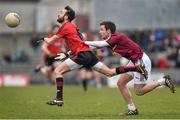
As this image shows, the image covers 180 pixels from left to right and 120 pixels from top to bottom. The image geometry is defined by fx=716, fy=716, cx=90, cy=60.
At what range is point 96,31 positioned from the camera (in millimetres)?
39594

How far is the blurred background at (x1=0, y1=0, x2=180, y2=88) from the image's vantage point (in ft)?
117

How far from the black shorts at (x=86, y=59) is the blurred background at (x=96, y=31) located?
50.7ft

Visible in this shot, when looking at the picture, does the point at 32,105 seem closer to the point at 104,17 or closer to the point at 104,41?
the point at 104,41

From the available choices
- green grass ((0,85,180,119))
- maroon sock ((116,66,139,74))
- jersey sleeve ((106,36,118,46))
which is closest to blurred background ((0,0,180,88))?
green grass ((0,85,180,119))

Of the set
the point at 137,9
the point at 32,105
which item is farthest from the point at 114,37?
the point at 137,9

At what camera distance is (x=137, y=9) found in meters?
38.6

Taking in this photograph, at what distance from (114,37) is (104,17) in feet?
74.2

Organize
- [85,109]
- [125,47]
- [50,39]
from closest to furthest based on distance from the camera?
[125,47], [50,39], [85,109]

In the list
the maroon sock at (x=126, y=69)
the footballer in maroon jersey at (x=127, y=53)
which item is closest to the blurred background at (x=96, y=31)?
the footballer in maroon jersey at (x=127, y=53)

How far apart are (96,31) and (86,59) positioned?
22979 mm

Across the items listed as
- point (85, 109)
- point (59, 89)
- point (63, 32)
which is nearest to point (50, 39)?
point (63, 32)

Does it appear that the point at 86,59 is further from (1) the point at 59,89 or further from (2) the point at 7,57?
(2) the point at 7,57

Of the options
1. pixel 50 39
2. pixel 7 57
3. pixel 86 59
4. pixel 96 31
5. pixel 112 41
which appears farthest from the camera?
pixel 7 57

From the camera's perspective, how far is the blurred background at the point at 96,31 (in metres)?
35.8
